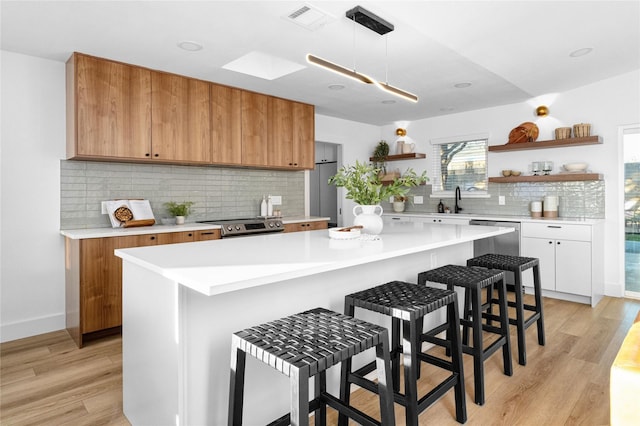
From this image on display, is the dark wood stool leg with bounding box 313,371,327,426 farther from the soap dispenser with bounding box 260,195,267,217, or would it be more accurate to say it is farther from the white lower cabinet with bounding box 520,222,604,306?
the white lower cabinet with bounding box 520,222,604,306

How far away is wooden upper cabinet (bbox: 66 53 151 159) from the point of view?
10.6 feet

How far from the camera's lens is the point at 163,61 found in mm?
3408

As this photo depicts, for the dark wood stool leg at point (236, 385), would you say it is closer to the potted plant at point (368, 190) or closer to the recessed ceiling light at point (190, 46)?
the potted plant at point (368, 190)

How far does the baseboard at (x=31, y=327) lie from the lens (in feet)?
10.5

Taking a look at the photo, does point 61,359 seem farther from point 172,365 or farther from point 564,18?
point 564,18

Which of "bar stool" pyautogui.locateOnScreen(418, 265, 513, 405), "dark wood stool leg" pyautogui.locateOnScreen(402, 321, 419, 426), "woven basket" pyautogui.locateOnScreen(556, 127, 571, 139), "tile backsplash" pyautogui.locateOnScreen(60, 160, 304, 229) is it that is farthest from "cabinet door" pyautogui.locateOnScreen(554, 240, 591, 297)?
"dark wood stool leg" pyautogui.locateOnScreen(402, 321, 419, 426)

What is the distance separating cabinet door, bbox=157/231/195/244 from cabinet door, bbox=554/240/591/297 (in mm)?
3892

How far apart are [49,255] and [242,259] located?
2726mm

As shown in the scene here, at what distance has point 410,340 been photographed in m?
1.75

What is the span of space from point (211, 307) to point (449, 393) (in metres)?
1.56

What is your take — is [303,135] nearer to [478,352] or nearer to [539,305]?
[539,305]

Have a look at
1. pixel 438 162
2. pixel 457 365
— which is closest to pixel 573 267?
pixel 438 162

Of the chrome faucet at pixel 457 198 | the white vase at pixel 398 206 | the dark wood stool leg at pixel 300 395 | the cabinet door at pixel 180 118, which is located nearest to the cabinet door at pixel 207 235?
the cabinet door at pixel 180 118

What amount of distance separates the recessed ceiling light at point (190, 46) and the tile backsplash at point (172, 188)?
4.45 feet
